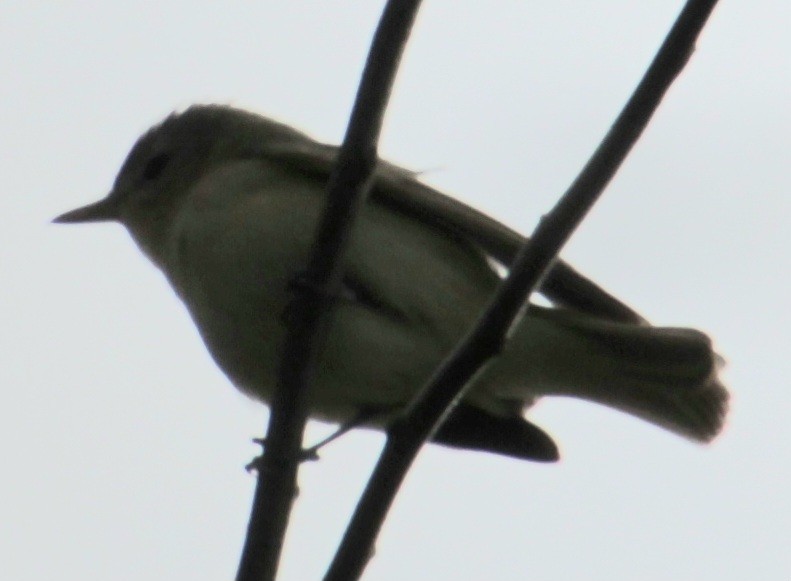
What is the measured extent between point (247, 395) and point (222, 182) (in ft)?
3.15

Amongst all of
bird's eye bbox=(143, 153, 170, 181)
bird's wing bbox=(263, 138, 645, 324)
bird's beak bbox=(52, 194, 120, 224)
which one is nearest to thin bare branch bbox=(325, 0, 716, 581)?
bird's wing bbox=(263, 138, 645, 324)

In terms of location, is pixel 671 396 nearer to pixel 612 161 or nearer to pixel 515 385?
pixel 515 385

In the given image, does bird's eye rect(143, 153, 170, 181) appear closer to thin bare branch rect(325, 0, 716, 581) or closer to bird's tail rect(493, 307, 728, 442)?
bird's tail rect(493, 307, 728, 442)

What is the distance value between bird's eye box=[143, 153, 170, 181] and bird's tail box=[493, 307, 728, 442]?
246cm

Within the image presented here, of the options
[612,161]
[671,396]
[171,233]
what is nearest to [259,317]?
[171,233]

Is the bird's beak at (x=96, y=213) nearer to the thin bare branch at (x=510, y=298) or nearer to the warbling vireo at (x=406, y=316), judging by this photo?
the warbling vireo at (x=406, y=316)

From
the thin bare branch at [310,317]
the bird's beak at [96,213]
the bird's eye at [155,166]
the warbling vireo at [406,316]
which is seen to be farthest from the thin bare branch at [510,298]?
the bird's beak at [96,213]

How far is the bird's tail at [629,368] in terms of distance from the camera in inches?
204

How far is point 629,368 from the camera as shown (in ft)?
18.0

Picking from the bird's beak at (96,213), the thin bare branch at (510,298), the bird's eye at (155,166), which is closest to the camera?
the thin bare branch at (510,298)

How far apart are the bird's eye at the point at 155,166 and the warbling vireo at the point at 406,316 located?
112 centimetres

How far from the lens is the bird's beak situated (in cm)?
743

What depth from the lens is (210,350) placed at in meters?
5.77

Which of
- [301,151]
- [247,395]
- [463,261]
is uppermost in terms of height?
[301,151]
